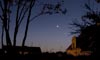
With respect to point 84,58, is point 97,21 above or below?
above

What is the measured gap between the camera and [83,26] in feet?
83.3

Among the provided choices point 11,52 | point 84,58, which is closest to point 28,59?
point 11,52

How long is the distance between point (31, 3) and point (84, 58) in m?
8.44

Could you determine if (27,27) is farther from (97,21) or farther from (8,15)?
(97,21)

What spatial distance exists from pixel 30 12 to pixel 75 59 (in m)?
7.47

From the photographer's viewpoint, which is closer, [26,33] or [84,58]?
[84,58]

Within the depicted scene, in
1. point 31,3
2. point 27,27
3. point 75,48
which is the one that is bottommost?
point 75,48

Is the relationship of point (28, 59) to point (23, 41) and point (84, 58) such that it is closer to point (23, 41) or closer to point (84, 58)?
point (23, 41)

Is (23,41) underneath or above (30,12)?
underneath

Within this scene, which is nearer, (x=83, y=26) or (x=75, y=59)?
(x=83, y=26)

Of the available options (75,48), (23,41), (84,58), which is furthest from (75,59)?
(75,48)

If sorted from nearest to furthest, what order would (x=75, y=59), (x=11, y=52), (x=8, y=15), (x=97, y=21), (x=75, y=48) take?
(x=97, y=21)
(x=75, y=59)
(x=11, y=52)
(x=8, y=15)
(x=75, y=48)

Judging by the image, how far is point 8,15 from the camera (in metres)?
34.2

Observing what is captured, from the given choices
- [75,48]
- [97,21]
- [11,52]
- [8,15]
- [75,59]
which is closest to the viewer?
[97,21]
